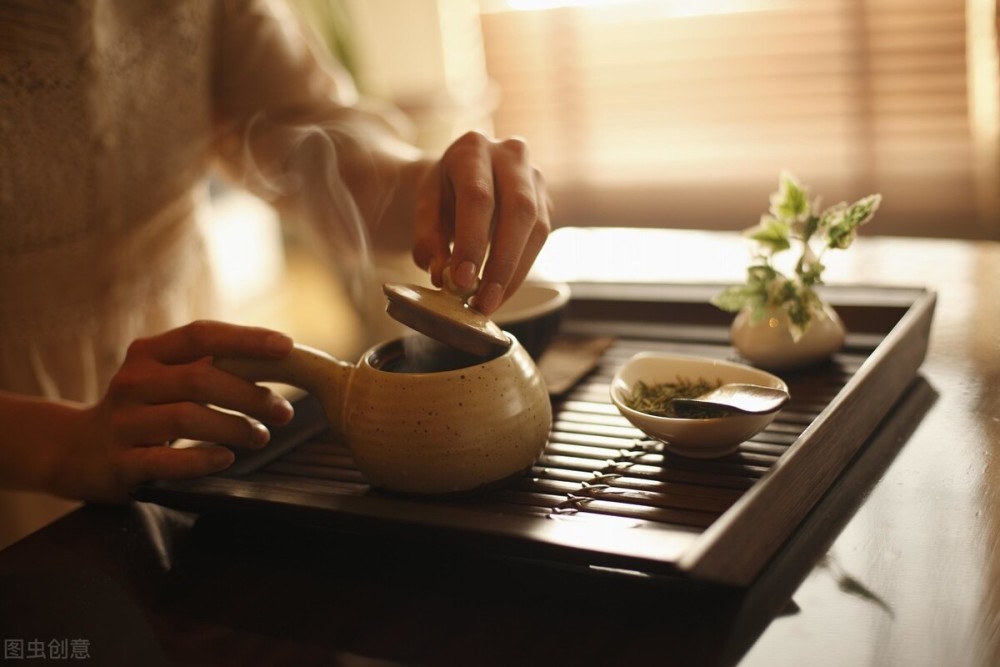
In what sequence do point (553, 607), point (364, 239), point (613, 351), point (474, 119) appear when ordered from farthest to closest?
point (474, 119)
point (364, 239)
point (613, 351)
point (553, 607)

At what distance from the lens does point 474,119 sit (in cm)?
329

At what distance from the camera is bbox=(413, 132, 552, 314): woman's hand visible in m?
0.94

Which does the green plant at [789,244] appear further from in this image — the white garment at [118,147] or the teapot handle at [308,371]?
the white garment at [118,147]

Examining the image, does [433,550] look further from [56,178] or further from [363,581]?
[56,178]

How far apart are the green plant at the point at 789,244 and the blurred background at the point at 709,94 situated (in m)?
1.93

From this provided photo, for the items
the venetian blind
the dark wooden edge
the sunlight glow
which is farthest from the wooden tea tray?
the sunlight glow

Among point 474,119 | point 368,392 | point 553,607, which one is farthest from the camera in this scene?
Result: point 474,119

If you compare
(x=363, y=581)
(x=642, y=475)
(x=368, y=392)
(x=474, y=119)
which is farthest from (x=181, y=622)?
(x=474, y=119)

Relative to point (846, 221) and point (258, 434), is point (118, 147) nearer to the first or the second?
point (258, 434)

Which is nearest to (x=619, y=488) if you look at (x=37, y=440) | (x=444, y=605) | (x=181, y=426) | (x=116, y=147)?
(x=444, y=605)

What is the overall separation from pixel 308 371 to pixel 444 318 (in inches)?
6.1

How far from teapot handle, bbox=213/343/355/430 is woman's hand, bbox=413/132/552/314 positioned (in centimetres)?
14

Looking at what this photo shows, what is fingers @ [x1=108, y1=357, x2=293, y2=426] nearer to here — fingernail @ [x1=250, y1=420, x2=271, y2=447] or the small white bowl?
fingernail @ [x1=250, y1=420, x2=271, y2=447]

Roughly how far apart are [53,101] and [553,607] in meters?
0.99
